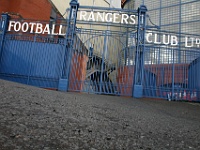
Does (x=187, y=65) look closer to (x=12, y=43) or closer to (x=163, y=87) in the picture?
(x=163, y=87)

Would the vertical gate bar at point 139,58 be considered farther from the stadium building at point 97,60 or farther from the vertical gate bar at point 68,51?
the vertical gate bar at point 68,51

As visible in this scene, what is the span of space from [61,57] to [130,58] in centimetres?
320

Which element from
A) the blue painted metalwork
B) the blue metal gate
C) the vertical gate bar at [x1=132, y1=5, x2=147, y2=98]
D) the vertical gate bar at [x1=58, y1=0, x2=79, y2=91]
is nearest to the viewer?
the vertical gate bar at [x1=132, y1=5, x2=147, y2=98]

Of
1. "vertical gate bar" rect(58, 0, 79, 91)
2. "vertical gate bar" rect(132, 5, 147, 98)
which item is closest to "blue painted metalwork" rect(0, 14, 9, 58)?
"vertical gate bar" rect(58, 0, 79, 91)

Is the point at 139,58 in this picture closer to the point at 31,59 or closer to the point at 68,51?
the point at 68,51

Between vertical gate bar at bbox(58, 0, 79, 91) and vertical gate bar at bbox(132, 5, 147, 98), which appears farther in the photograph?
vertical gate bar at bbox(58, 0, 79, 91)

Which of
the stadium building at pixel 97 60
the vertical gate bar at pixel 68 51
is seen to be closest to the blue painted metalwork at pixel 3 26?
the stadium building at pixel 97 60

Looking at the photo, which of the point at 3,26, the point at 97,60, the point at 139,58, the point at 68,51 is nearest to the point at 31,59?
the point at 68,51

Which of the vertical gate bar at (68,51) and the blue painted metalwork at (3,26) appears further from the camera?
the blue painted metalwork at (3,26)

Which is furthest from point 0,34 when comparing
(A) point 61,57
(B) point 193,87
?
(B) point 193,87

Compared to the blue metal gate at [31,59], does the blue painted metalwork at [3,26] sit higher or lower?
higher

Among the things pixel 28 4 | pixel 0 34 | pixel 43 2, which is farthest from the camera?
pixel 43 2

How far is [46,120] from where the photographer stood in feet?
6.21

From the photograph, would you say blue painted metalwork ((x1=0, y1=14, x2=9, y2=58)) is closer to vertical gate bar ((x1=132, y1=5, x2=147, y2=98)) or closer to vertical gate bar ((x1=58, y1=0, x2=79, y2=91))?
vertical gate bar ((x1=58, y1=0, x2=79, y2=91))
